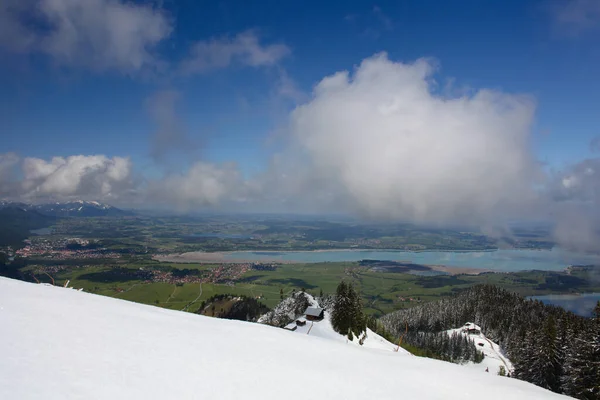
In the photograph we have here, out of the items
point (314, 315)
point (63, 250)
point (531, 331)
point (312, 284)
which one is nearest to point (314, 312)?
point (314, 315)

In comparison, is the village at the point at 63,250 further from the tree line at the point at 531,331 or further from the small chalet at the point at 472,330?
the small chalet at the point at 472,330

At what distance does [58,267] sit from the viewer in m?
128

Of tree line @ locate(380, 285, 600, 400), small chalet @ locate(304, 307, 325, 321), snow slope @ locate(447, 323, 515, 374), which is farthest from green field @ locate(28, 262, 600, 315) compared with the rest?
small chalet @ locate(304, 307, 325, 321)

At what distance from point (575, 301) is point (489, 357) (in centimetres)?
11265

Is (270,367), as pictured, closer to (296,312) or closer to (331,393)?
(331,393)

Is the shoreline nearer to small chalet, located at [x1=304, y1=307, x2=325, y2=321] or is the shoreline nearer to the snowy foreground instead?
small chalet, located at [x1=304, y1=307, x2=325, y2=321]

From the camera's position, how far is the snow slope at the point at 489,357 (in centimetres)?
4813

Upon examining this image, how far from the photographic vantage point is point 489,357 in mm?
54281

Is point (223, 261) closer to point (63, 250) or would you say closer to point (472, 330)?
point (63, 250)

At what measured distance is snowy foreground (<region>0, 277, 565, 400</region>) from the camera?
4539 millimetres

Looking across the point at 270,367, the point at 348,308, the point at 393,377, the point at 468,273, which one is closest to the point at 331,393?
the point at 270,367

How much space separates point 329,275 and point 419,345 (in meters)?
85.8

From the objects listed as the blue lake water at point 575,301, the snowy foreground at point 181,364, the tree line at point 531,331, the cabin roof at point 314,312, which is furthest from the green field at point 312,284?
the snowy foreground at point 181,364

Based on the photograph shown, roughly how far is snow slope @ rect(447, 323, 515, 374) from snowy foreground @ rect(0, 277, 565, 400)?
4955cm
